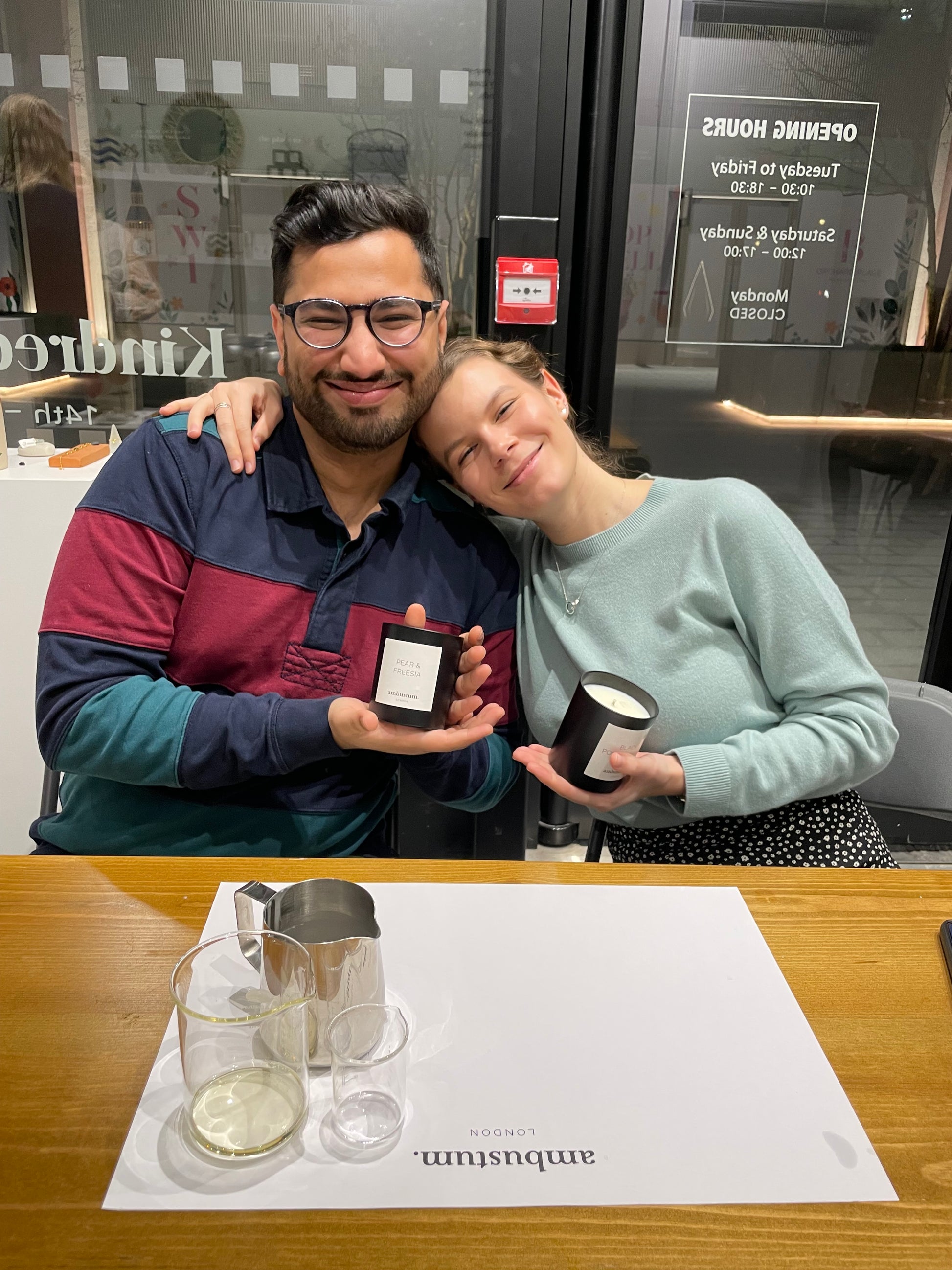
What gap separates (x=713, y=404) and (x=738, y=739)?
1.37 meters

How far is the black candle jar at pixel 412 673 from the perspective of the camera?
1075 millimetres

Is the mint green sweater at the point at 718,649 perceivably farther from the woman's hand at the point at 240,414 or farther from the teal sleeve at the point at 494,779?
the woman's hand at the point at 240,414

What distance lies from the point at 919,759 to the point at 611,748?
0.72 metres

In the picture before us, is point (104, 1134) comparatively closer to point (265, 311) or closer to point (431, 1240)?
point (431, 1240)

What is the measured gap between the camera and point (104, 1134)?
0.75m

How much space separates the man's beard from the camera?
1438mm

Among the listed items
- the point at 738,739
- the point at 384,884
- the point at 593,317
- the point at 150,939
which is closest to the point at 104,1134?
the point at 150,939

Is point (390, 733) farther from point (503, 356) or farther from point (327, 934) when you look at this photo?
point (503, 356)

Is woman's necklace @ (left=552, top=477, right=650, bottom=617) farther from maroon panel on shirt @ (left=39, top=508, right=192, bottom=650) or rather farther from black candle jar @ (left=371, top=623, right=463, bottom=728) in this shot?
maroon panel on shirt @ (left=39, top=508, right=192, bottom=650)

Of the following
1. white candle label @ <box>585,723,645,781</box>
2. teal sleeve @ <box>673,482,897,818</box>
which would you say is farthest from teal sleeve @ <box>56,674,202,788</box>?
teal sleeve @ <box>673,482,897,818</box>

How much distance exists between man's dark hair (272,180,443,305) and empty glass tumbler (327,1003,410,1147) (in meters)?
1.11

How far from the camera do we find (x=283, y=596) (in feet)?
4.72

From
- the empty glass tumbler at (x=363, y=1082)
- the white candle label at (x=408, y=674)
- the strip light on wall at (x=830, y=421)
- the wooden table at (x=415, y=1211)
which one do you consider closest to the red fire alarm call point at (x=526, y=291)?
the strip light on wall at (x=830, y=421)

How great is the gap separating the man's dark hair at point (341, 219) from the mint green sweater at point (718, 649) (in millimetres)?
548
